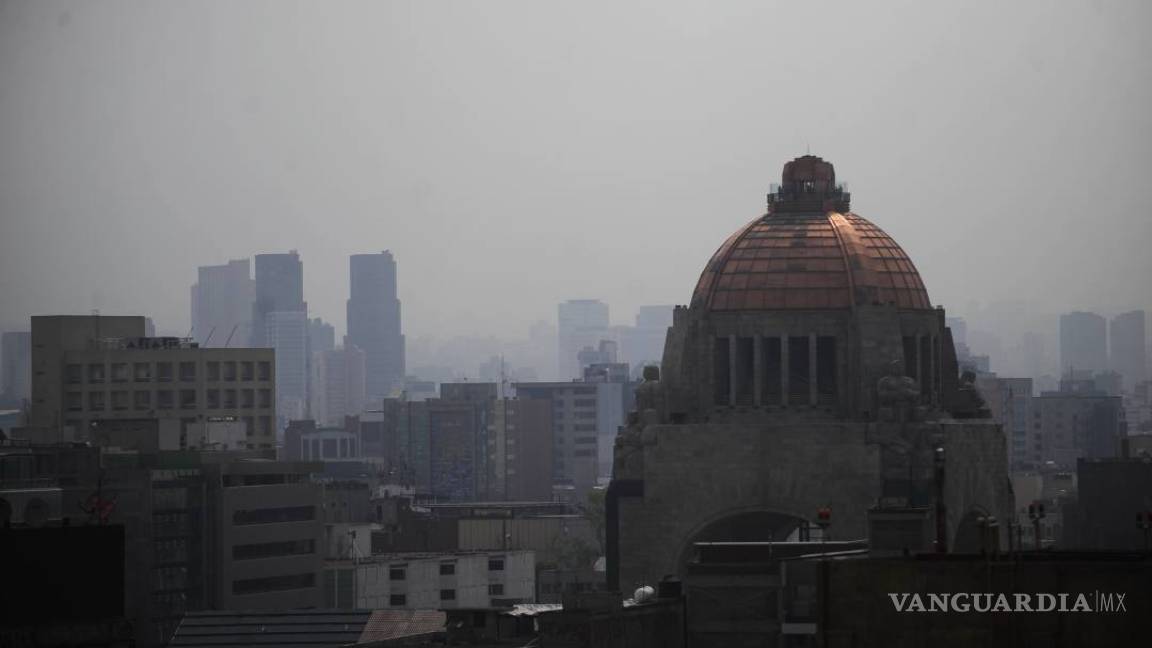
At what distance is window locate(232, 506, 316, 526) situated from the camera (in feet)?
412

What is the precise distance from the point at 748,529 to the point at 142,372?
8748 cm

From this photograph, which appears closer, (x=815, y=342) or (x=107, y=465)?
(x=815, y=342)

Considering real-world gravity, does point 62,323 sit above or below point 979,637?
above

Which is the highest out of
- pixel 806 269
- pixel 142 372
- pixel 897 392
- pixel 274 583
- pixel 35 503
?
pixel 806 269

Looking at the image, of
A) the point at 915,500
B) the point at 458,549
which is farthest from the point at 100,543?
the point at 458,549

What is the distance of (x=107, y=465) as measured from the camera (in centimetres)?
13000

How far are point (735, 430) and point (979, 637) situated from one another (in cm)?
5115

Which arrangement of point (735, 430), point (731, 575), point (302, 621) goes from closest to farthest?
point (731, 575), point (302, 621), point (735, 430)

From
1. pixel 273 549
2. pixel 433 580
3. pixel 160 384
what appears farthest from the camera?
pixel 160 384

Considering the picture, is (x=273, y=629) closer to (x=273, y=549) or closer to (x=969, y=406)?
(x=969, y=406)

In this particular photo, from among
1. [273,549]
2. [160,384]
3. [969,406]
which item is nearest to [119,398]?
[160,384]

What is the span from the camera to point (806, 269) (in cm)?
9888

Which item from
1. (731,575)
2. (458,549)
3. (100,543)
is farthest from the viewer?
(458,549)

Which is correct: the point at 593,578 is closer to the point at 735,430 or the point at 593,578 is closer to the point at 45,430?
the point at 735,430
